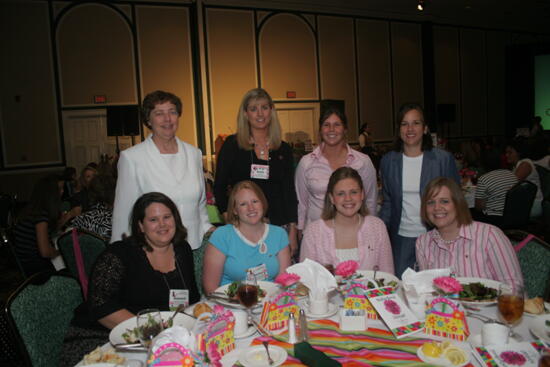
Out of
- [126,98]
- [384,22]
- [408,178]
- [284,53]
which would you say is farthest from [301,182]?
[384,22]

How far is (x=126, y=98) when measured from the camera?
951cm

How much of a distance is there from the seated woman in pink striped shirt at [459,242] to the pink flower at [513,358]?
0.83m

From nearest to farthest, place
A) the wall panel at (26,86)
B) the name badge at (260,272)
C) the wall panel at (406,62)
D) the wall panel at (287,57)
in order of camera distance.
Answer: the name badge at (260,272) < the wall panel at (26,86) < the wall panel at (287,57) < the wall panel at (406,62)

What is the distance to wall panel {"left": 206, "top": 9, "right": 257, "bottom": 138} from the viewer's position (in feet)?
33.2

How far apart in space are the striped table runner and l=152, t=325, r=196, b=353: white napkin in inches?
11.6

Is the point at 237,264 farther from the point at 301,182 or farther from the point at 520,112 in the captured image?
the point at 520,112

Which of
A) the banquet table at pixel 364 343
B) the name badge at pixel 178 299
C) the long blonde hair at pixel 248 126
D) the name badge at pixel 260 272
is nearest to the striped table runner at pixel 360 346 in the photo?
the banquet table at pixel 364 343

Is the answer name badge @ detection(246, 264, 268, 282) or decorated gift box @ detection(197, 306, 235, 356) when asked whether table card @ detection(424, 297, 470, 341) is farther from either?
name badge @ detection(246, 264, 268, 282)

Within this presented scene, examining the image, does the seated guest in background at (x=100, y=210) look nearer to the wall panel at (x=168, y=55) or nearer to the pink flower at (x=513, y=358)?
the pink flower at (x=513, y=358)

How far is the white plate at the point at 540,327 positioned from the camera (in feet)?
4.82

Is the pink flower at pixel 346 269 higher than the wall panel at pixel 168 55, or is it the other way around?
the wall panel at pixel 168 55

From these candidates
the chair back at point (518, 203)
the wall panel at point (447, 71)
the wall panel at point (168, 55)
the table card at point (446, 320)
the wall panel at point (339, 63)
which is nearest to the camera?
the table card at point (446, 320)

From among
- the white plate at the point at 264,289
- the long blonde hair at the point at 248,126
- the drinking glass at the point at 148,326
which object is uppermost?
the long blonde hair at the point at 248,126

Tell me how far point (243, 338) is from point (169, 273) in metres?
0.78
